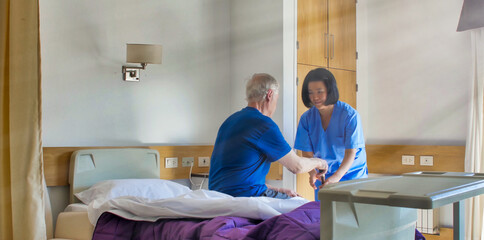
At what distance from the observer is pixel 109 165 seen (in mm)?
3074

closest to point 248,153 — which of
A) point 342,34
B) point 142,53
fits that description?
point 142,53

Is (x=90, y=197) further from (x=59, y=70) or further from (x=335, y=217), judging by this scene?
(x=335, y=217)

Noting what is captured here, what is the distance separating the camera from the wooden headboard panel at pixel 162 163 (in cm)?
291

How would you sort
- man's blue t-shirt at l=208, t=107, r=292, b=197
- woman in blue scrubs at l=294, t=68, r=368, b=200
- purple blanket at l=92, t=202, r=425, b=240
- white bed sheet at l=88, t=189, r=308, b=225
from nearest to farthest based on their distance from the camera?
1. purple blanket at l=92, t=202, r=425, b=240
2. white bed sheet at l=88, t=189, r=308, b=225
3. man's blue t-shirt at l=208, t=107, r=292, b=197
4. woman in blue scrubs at l=294, t=68, r=368, b=200

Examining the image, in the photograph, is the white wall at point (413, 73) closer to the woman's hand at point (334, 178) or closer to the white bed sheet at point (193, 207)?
the woman's hand at point (334, 178)

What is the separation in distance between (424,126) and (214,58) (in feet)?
6.09

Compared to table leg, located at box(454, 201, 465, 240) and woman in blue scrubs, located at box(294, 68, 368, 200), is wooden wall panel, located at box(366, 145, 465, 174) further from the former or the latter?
table leg, located at box(454, 201, 465, 240)

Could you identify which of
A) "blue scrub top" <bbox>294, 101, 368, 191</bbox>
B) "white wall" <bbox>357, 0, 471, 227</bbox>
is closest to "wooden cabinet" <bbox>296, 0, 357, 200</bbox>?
"white wall" <bbox>357, 0, 471, 227</bbox>

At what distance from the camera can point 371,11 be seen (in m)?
4.21

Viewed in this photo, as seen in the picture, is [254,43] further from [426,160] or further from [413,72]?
[426,160]

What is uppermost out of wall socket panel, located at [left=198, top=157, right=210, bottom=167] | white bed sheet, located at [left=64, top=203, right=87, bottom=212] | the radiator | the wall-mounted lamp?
the wall-mounted lamp

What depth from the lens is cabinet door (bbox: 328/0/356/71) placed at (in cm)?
398

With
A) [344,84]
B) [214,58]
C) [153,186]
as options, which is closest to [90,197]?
[153,186]

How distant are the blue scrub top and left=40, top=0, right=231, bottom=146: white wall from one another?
0.95 meters
